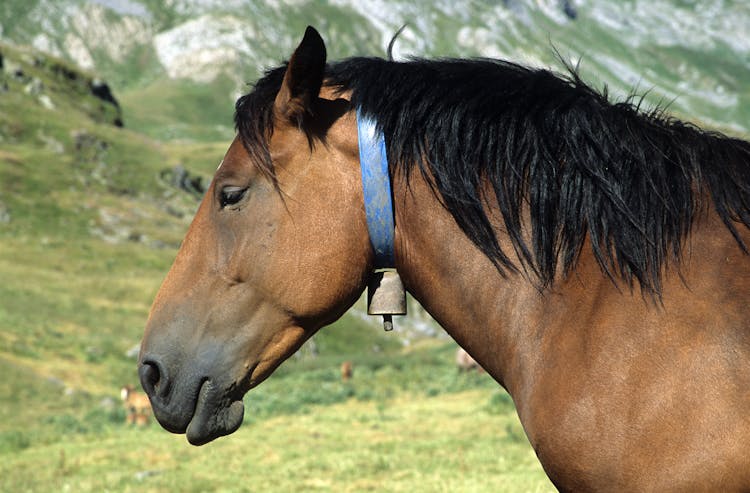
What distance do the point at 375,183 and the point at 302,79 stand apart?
421 millimetres

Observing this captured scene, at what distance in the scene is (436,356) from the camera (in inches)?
894

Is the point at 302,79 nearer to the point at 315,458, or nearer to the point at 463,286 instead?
the point at 463,286

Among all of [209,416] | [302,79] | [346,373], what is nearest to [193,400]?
[209,416]

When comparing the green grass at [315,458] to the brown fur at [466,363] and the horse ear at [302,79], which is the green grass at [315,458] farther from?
the horse ear at [302,79]

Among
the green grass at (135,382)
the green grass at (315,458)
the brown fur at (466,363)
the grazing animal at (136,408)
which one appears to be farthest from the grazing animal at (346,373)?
the grazing animal at (136,408)

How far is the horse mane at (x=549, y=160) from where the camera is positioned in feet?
7.63

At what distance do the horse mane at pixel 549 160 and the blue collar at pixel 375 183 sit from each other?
38 mm

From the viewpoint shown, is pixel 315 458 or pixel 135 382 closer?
pixel 315 458

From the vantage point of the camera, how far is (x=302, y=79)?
8.35ft

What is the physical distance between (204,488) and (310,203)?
249 inches

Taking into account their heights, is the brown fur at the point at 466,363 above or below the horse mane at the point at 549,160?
below

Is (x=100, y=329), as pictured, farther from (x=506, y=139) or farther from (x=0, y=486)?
(x=506, y=139)

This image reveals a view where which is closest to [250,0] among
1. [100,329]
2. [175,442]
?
[100,329]

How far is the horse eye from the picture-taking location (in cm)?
266
